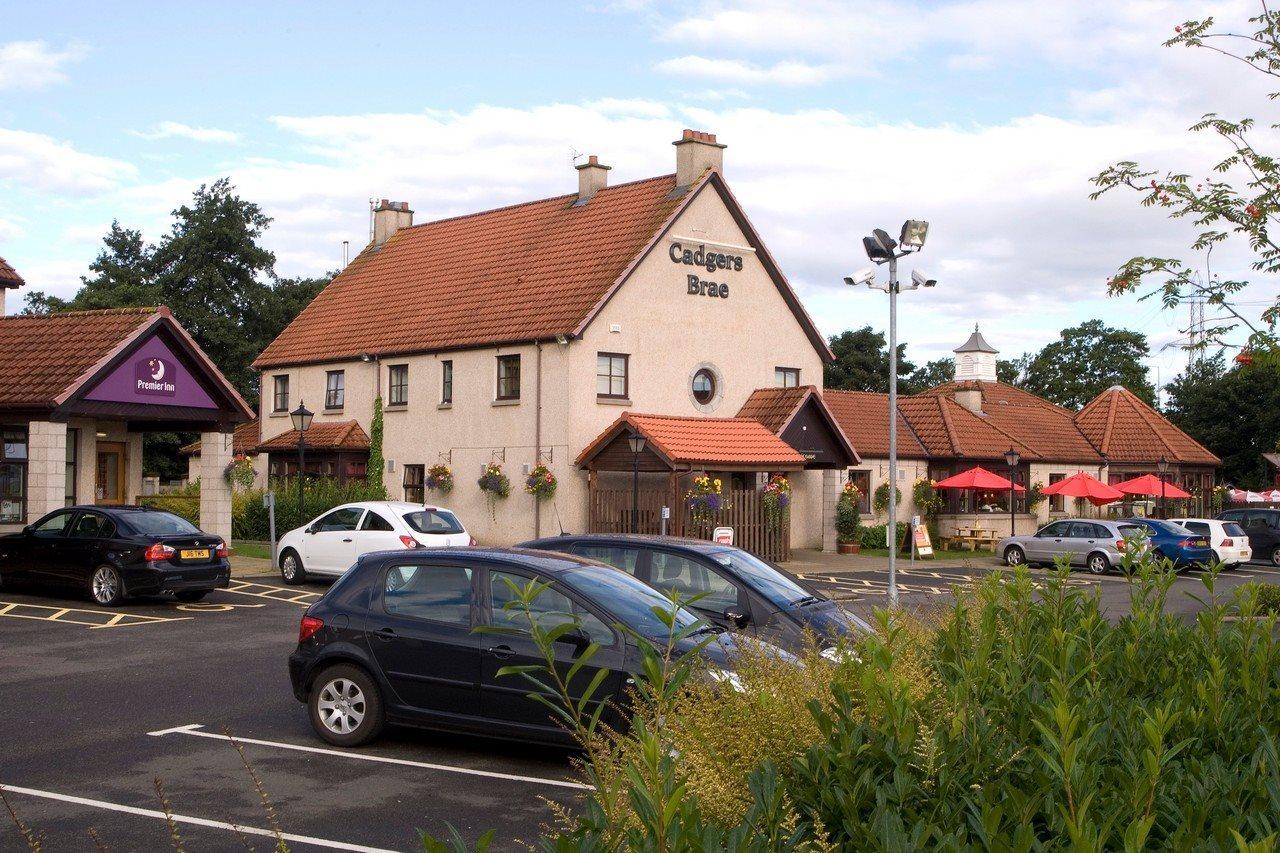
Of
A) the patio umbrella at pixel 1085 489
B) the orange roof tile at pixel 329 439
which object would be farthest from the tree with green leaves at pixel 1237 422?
the orange roof tile at pixel 329 439

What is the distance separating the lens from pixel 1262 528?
39531 mm

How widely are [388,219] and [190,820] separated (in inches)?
1475

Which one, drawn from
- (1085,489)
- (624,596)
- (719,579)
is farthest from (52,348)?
(1085,489)

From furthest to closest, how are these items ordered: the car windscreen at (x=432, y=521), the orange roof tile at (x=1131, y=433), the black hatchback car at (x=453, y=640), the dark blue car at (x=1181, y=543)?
the orange roof tile at (x=1131, y=433) → the dark blue car at (x=1181, y=543) → the car windscreen at (x=432, y=521) → the black hatchback car at (x=453, y=640)

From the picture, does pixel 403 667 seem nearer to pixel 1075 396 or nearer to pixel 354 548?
pixel 354 548

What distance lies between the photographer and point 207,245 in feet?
206

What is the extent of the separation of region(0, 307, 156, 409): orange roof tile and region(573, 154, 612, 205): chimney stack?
1541 centimetres

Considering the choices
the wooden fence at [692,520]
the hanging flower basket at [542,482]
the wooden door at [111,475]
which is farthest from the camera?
the hanging flower basket at [542,482]

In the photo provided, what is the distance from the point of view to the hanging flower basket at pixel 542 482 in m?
32.1

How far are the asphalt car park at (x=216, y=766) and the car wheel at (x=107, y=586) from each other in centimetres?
412

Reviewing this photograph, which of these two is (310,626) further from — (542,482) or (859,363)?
(859,363)

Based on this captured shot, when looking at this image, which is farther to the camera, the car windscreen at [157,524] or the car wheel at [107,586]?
the car windscreen at [157,524]

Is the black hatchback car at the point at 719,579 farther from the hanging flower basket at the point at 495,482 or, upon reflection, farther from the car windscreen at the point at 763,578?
the hanging flower basket at the point at 495,482

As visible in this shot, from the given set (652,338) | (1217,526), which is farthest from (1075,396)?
(652,338)
